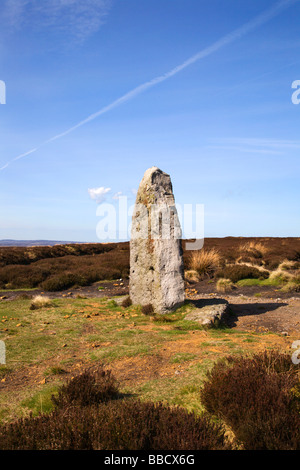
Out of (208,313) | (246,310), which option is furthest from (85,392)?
(246,310)

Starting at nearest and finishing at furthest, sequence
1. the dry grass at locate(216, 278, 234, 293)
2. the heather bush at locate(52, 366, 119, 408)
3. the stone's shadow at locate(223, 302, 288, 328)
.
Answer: the heather bush at locate(52, 366, 119, 408)
the stone's shadow at locate(223, 302, 288, 328)
the dry grass at locate(216, 278, 234, 293)

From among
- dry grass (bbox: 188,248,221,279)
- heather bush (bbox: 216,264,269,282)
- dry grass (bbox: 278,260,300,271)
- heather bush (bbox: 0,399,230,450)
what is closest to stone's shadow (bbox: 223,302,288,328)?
heather bush (bbox: 216,264,269,282)

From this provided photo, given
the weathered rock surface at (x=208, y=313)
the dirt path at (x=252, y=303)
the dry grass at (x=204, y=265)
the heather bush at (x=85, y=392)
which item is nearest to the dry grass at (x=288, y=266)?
the dry grass at (x=204, y=265)

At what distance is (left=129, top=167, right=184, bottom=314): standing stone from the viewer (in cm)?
970

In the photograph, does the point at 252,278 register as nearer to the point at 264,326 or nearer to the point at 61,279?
the point at 264,326

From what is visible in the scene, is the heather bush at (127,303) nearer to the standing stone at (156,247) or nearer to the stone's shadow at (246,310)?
the standing stone at (156,247)

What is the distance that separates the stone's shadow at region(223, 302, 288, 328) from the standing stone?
4.98ft

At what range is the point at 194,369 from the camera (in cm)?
532

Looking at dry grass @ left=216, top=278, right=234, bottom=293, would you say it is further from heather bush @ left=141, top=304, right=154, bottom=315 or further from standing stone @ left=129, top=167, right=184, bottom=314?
heather bush @ left=141, top=304, right=154, bottom=315

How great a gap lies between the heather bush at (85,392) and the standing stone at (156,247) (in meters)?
5.29

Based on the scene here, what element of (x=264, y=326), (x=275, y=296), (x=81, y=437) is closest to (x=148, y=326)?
(x=264, y=326)

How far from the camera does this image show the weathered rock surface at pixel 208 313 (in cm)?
860
